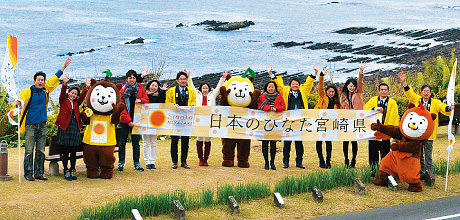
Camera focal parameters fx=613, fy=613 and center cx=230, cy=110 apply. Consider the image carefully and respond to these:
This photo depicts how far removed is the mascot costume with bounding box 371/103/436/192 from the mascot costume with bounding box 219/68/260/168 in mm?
2529

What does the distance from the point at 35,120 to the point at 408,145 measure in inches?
254

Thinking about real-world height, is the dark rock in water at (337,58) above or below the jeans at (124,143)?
above

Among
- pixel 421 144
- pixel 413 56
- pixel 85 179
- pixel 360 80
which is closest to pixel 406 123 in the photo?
pixel 421 144

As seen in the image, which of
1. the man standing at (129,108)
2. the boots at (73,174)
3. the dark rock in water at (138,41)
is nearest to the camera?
the boots at (73,174)

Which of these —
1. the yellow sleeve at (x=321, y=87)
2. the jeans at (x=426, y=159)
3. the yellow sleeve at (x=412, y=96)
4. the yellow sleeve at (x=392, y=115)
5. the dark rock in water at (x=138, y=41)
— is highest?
the dark rock in water at (x=138, y=41)

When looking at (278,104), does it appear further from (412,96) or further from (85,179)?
(85,179)

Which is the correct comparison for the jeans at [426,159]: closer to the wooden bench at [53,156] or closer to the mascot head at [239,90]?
the mascot head at [239,90]

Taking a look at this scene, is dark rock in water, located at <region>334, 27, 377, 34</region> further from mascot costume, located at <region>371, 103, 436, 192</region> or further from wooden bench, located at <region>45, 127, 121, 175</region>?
wooden bench, located at <region>45, 127, 121, 175</region>

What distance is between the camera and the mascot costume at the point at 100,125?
35.9 feet

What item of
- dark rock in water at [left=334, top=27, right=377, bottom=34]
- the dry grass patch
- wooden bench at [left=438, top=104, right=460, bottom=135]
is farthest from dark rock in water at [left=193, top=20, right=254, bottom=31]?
the dry grass patch

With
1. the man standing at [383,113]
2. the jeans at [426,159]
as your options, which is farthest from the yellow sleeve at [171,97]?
the jeans at [426,159]

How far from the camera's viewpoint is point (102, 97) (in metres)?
10.9

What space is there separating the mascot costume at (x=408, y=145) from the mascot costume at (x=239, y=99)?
253 cm

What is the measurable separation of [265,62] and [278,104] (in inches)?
1354
